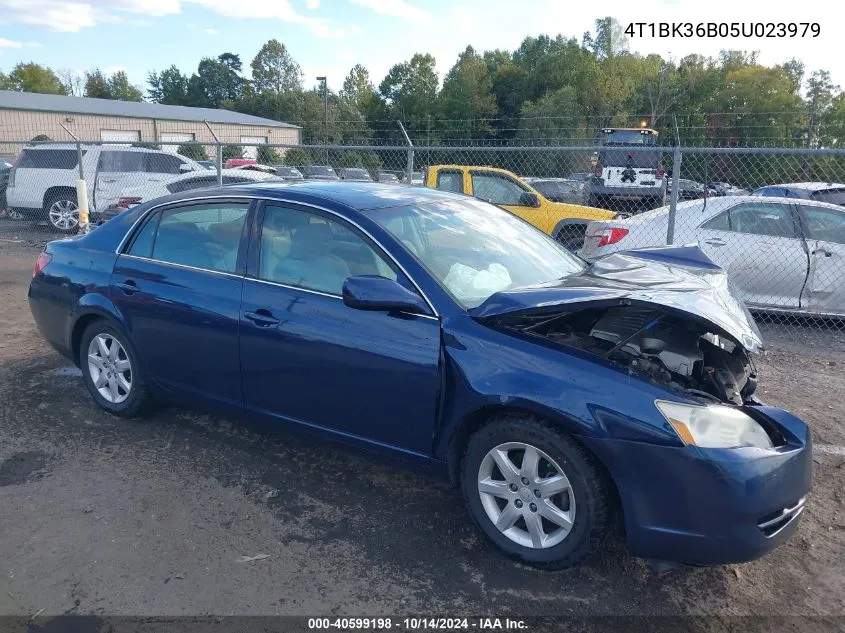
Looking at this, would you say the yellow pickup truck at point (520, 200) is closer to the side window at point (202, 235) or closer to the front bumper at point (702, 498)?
the side window at point (202, 235)

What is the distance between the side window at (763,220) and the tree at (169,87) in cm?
10238

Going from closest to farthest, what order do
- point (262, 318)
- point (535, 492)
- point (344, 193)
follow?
point (535, 492)
point (262, 318)
point (344, 193)

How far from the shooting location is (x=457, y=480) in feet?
11.0

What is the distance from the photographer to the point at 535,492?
3064 millimetres

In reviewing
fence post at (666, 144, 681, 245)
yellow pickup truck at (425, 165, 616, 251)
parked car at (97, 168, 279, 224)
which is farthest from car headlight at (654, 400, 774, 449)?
parked car at (97, 168, 279, 224)

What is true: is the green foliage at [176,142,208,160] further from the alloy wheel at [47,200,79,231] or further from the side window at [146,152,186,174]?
the alloy wheel at [47,200,79,231]

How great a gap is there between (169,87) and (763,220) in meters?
106

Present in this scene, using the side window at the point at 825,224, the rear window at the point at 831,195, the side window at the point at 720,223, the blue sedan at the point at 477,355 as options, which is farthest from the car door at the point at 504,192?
the blue sedan at the point at 477,355

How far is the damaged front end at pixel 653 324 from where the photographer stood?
301cm

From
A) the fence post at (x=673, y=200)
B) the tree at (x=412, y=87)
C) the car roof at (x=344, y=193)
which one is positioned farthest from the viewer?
the tree at (x=412, y=87)

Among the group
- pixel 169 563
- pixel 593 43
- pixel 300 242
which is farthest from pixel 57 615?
pixel 593 43

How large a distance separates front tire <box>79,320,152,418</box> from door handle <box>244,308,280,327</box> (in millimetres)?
1151

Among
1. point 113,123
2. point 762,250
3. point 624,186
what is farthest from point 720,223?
point 113,123

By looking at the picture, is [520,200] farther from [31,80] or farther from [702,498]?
[31,80]
